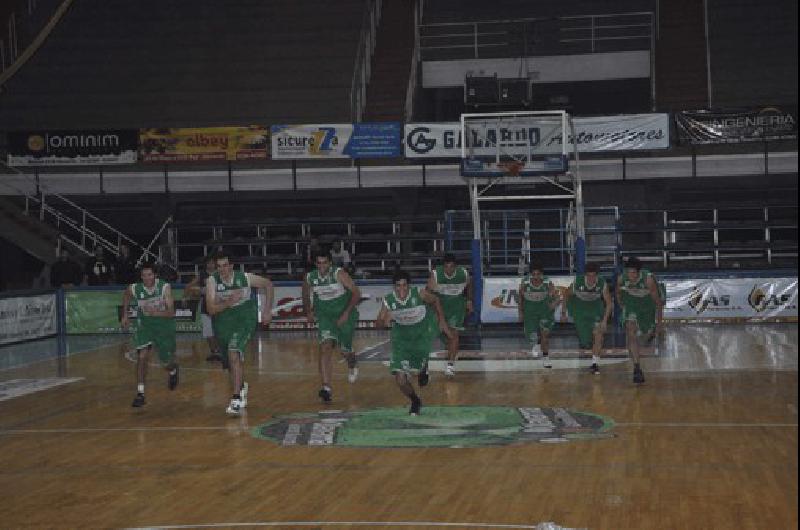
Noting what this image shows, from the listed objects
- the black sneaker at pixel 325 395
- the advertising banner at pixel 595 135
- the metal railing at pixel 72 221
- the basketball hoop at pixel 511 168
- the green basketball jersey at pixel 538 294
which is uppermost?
the advertising banner at pixel 595 135

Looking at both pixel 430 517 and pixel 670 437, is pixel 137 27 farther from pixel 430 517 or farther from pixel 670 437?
pixel 430 517

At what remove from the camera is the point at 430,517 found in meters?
7.77

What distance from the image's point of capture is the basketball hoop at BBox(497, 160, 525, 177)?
24.3 metres

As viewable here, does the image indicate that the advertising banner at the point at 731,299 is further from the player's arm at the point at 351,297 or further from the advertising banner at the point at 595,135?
the player's arm at the point at 351,297

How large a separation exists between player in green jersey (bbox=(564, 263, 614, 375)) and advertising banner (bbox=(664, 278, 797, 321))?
9.70 metres

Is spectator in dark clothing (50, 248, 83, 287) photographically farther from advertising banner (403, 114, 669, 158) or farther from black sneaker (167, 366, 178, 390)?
black sneaker (167, 366, 178, 390)

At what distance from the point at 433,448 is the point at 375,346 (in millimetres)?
12676

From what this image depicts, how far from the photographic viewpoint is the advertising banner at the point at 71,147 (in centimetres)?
3044

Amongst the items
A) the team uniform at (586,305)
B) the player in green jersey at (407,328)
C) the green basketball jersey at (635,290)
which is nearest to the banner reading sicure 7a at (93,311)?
the team uniform at (586,305)

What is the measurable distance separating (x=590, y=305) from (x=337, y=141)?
44.2ft

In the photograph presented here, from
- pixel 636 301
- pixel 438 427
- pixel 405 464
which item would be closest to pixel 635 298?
pixel 636 301

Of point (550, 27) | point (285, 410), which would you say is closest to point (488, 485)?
point (285, 410)

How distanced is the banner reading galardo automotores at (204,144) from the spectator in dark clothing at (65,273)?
3.82m

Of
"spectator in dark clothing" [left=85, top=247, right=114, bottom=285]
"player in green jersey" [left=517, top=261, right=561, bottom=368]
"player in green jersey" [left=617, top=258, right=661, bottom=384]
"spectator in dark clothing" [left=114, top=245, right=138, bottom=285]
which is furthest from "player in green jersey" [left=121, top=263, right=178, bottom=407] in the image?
"spectator in dark clothing" [left=114, top=245, right=138, bottom=285]
